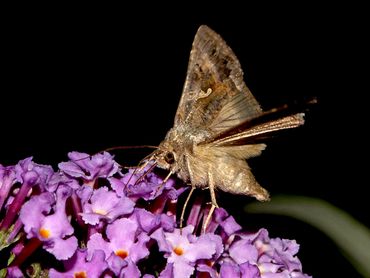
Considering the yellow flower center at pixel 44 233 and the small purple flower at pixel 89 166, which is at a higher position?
the small purple flower at pixel 89 166

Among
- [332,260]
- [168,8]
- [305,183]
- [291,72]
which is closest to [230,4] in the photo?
[168,8]

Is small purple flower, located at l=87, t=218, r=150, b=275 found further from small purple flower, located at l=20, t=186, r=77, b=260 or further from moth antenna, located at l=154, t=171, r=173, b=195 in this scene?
moth antenna, located at l=154, t=171, r=173, b=195

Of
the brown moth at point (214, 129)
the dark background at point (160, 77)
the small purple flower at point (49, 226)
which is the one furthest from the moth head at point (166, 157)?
the dark background at point (160, 77)

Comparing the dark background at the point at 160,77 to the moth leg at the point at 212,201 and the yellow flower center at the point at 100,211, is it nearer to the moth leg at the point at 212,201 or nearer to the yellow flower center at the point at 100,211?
the moth leg at the point at 212,201

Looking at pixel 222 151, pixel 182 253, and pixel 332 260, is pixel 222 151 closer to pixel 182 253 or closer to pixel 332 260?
pixel 182 253

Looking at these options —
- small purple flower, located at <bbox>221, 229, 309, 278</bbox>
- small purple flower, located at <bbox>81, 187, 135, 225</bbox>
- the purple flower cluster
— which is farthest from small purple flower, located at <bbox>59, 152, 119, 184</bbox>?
small purple flower, located at <bbox>221, 229, 309, 278</bbox>

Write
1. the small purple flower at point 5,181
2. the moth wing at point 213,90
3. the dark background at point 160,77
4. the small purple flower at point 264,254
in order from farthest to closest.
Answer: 1. the dark background at point 160,77
2. the moth wing at point 213,90
3. the small purple flower at point 264,254
4. the small purple flower at point 5,181

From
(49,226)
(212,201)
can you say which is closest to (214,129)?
(212,201)
